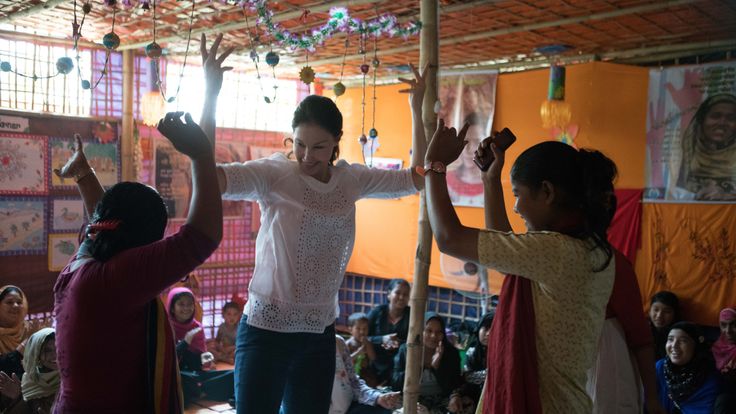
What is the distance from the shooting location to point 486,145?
184 centimetres

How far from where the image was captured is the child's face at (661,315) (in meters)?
5.29

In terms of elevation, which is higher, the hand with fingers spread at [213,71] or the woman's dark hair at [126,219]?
the hand with fingers spread at [213,71]

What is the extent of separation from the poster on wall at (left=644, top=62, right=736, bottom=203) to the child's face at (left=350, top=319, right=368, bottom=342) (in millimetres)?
2647

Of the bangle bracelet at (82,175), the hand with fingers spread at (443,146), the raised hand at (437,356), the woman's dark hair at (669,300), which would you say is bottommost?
the raised hand at (437,356)

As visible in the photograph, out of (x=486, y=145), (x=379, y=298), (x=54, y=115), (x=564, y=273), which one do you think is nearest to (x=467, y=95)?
(x=379, y=298)

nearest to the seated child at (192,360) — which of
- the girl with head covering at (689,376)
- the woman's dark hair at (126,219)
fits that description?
the girl with head covering at (689,376)

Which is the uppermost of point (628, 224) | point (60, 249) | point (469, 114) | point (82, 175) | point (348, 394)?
point (469, 114)

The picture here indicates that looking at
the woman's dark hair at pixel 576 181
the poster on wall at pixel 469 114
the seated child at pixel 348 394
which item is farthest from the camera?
the poster on wall at pixel 469 114

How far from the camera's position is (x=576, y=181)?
1.53 meters

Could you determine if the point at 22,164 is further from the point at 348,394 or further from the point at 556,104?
the point at 556,104

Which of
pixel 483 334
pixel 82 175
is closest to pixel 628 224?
pixel 483 334

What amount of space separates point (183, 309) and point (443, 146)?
4.64m

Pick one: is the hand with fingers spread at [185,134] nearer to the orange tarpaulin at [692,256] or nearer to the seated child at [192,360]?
the seated child at [192,360]

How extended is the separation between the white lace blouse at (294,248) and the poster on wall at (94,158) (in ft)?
13.8
